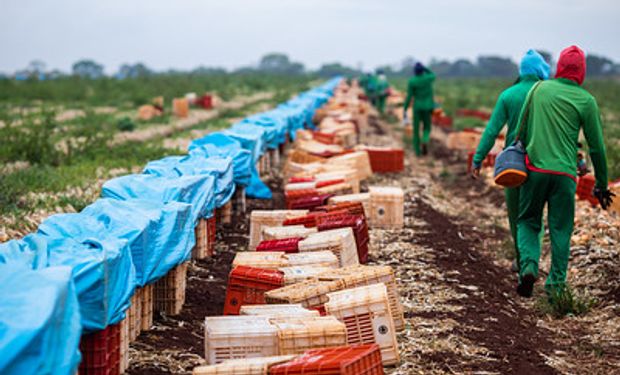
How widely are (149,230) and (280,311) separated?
107 cm

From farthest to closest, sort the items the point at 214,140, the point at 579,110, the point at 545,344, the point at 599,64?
the point at 599,64 < the point at 214,140 < the point at 579,110 < the point at 545,344

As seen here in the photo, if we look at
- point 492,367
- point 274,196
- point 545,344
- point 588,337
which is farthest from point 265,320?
point 274,196

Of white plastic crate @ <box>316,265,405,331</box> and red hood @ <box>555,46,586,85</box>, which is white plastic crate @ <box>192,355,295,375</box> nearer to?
white plastic crate @ <box>316,265,405,331</box>

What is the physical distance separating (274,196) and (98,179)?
2508 mm

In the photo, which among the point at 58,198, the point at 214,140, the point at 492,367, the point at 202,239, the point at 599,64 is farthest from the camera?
the point at 599,64

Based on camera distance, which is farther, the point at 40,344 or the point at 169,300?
the point at 169,300

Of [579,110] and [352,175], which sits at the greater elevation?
[579,110]

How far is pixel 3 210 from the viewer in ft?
26.0

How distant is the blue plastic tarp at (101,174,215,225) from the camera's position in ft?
21.2

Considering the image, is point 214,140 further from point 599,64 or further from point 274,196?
point 599,64

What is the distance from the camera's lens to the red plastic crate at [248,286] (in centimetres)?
556

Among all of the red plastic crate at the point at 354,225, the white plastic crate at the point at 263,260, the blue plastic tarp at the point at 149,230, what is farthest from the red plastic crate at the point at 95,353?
the red plastic crate at the point at 354,225

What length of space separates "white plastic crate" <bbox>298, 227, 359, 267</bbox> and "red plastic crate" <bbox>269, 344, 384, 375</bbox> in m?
2.51

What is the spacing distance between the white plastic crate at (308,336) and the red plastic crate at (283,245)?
7.55ft
